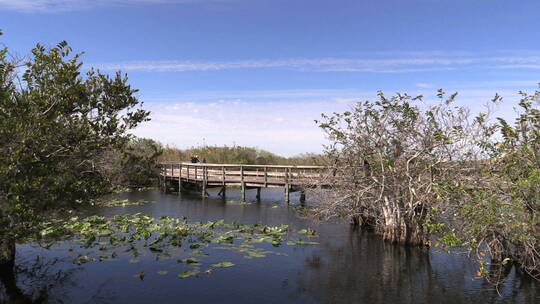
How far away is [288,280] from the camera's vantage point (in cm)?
1133

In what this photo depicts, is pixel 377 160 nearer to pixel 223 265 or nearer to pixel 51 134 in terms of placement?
pixel 223 265

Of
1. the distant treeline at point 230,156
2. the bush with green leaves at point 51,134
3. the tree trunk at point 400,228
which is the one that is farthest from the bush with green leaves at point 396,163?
the distant treeline at point 230,156

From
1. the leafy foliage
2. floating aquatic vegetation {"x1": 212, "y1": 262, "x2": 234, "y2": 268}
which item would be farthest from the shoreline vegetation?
floating aquatic vegetation {"x1": 212, "y1": 262, "x2": 234, "y2": 268}

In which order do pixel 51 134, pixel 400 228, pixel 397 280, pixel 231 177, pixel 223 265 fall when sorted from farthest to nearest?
pixel 231 177 < pixel 400 228 < pixel 223 265 < pixel 397 280 < pixel 51 134

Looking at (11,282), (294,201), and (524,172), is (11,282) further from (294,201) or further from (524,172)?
(294,201)

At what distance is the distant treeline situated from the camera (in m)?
42.7

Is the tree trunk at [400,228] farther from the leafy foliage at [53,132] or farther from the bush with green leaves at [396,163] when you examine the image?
the leafy foliage at [53,132]

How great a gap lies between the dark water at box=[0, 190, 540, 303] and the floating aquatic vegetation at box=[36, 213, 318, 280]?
1.43 feet

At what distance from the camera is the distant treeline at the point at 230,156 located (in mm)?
42656

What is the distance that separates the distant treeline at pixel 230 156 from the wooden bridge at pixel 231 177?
5.09 m

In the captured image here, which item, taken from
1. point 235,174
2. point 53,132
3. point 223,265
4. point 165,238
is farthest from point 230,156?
point 53,132

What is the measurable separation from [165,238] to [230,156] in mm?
27348

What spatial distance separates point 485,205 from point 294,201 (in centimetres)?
1968

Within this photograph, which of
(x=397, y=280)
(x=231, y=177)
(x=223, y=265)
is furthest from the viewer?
(x=231, y=177)
